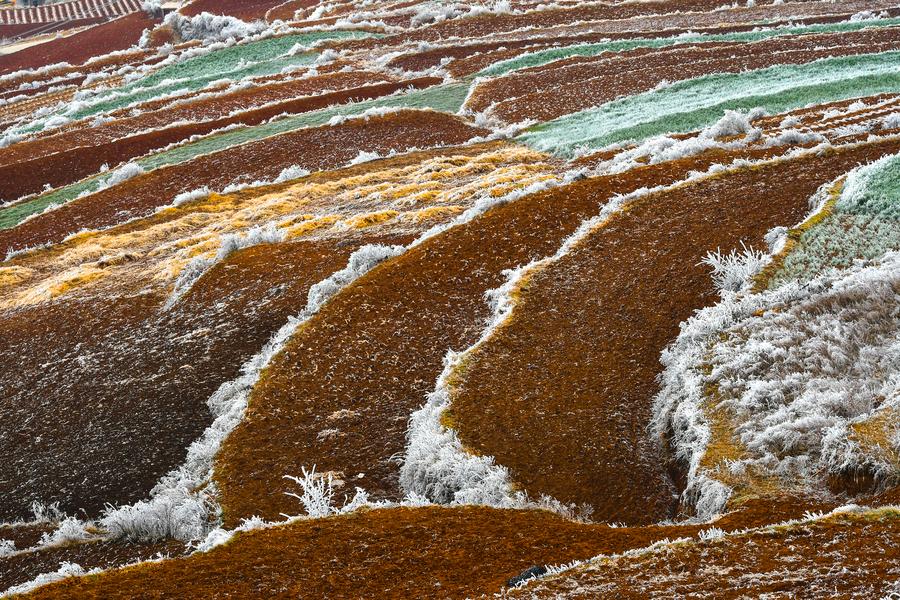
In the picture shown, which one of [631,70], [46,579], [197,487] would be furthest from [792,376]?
[631,70]

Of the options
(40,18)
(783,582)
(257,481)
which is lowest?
(257,481)

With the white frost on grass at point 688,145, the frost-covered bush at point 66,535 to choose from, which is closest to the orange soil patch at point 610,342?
the white frost on grass at point 688,145

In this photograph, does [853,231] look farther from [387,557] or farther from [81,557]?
[81,557]

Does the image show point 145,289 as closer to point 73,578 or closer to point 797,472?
point 73,578

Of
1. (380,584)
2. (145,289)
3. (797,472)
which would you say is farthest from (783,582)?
(145,289)

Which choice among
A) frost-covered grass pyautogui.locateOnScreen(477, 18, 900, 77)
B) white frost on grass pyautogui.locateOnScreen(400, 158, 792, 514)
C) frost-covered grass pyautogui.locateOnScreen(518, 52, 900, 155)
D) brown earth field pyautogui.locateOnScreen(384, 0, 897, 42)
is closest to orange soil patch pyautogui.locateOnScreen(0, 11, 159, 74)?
brown earth field pyautogui.locateOnScreen(384, 0, 897, 42)

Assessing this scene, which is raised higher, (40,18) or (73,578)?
(40,18)

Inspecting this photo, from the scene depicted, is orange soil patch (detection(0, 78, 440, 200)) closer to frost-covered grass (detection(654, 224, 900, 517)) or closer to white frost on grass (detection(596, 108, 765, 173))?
white frost on grass (detection(596, 108, 765, 173))
